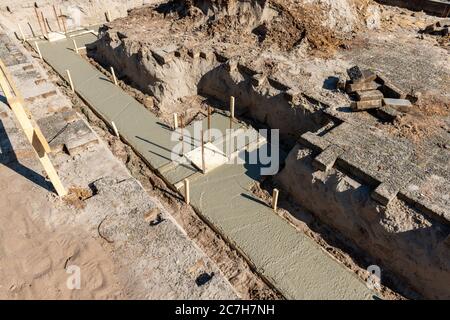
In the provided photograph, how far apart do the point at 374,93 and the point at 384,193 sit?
306 cm

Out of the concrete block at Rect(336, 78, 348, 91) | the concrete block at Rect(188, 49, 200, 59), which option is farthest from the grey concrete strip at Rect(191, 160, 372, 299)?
the concrete block at Rect(188, 49, 200, 59)

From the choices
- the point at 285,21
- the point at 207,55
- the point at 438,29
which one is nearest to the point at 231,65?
the point at 207,55

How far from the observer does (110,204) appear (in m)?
6.28

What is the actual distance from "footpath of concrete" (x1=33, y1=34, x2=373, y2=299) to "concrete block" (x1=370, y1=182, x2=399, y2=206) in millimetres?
1401

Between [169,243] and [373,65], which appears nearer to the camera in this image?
[169,243]

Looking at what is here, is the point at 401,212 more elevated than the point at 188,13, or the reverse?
the point at 188,13

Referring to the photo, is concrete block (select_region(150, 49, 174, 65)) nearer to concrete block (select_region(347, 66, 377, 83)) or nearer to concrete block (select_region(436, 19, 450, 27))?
concrete block (select_region(347, 66, 377, 83))

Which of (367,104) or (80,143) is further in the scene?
(80,143)

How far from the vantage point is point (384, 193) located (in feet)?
18.2

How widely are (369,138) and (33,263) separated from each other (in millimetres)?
6745

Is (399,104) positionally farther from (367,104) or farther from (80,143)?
(80,143)

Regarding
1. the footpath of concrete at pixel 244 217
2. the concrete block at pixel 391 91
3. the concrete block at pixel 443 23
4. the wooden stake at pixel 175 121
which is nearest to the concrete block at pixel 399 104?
the concrete block at pixel 391 91
